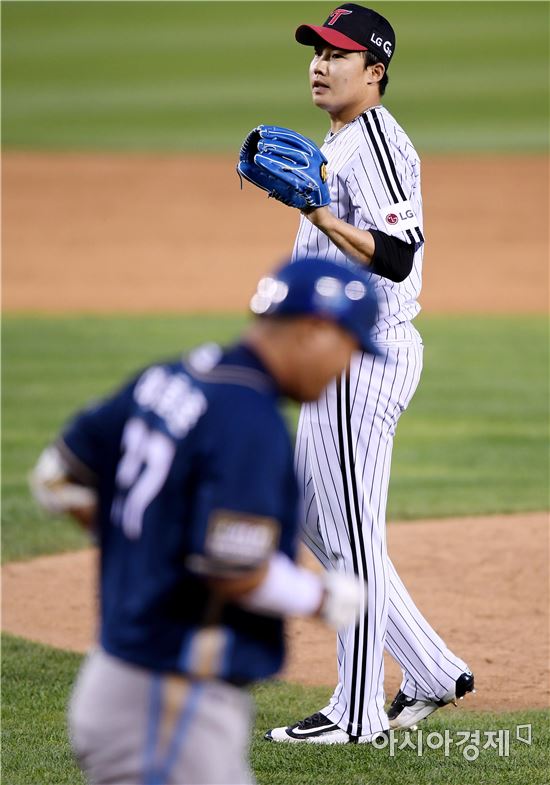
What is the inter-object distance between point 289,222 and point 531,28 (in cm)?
2189

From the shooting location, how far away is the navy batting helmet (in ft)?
8.89

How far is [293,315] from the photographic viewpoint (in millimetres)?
2719

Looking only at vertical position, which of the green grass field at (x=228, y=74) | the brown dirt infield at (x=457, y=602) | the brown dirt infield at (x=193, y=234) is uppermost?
the green grass field at (x=228, y=74)

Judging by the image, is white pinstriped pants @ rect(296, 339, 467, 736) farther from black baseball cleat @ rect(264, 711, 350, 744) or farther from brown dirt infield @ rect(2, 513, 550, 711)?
brown dirt infield @ rect(2, 513, 550, 711)

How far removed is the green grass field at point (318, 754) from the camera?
4512 mm

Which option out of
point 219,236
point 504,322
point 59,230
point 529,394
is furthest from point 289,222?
point 529,394

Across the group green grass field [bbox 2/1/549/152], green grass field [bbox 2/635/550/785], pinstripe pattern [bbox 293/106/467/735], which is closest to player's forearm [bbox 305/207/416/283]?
pinstripe pattern [bbox 293/106/467/735]

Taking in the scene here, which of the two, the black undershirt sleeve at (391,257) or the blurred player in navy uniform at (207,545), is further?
the black undershirt sleeve at (391,257)

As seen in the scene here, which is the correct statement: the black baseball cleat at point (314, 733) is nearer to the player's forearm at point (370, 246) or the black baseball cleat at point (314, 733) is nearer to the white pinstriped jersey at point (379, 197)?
the white pinstriped jersey at point (379, 197)

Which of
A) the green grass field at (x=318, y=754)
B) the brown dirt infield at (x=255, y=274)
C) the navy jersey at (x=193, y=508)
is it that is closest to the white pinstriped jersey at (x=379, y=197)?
the green grass field at (x=318, y=754)

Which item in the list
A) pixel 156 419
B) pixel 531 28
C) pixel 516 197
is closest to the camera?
pixel 156 419

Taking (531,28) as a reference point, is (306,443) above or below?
below

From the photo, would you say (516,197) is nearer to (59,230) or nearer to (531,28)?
(59,230)

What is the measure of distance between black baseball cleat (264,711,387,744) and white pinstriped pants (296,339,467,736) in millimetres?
29
